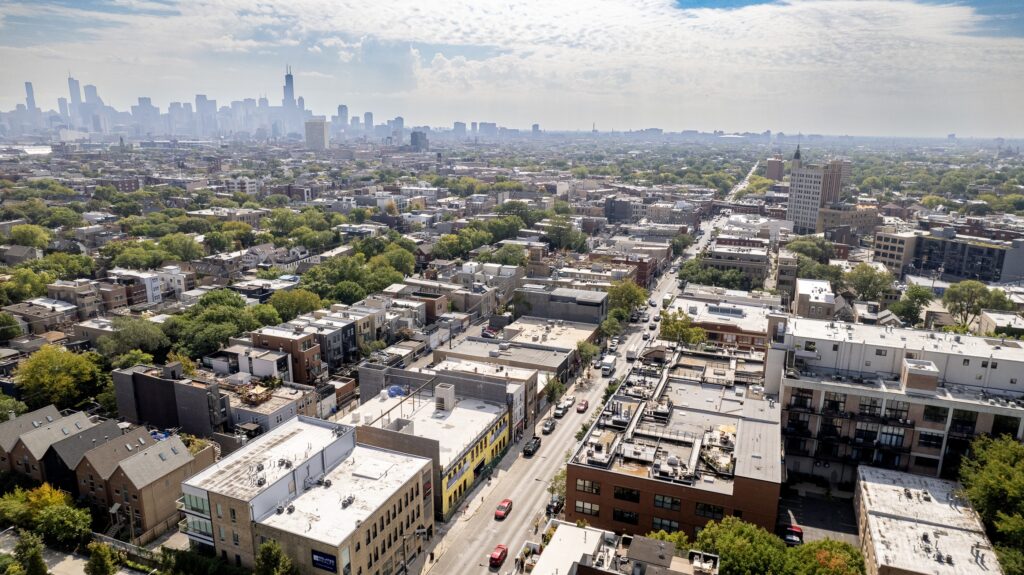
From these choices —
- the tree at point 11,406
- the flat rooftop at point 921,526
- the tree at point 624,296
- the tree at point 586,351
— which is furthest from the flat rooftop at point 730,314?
the tree at point 11,406

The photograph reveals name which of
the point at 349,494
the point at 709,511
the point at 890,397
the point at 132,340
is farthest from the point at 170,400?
the point at 890,397

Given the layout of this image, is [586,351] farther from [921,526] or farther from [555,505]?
[921,526]

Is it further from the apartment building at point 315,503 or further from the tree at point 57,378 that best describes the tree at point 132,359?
the apartment building at point 315,503

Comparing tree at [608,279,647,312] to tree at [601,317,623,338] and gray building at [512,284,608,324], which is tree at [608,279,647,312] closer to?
gray building at [512,284,608,324]

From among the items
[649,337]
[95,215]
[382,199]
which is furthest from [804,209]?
[95,215]

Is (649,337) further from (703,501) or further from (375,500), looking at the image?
(375,500)

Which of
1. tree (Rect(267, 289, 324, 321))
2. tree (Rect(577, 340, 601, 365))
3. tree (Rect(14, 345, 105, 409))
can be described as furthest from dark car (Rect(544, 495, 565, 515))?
tree (Rect(14, 345, 105, 409))

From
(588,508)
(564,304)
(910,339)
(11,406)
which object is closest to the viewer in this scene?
(588,508)
